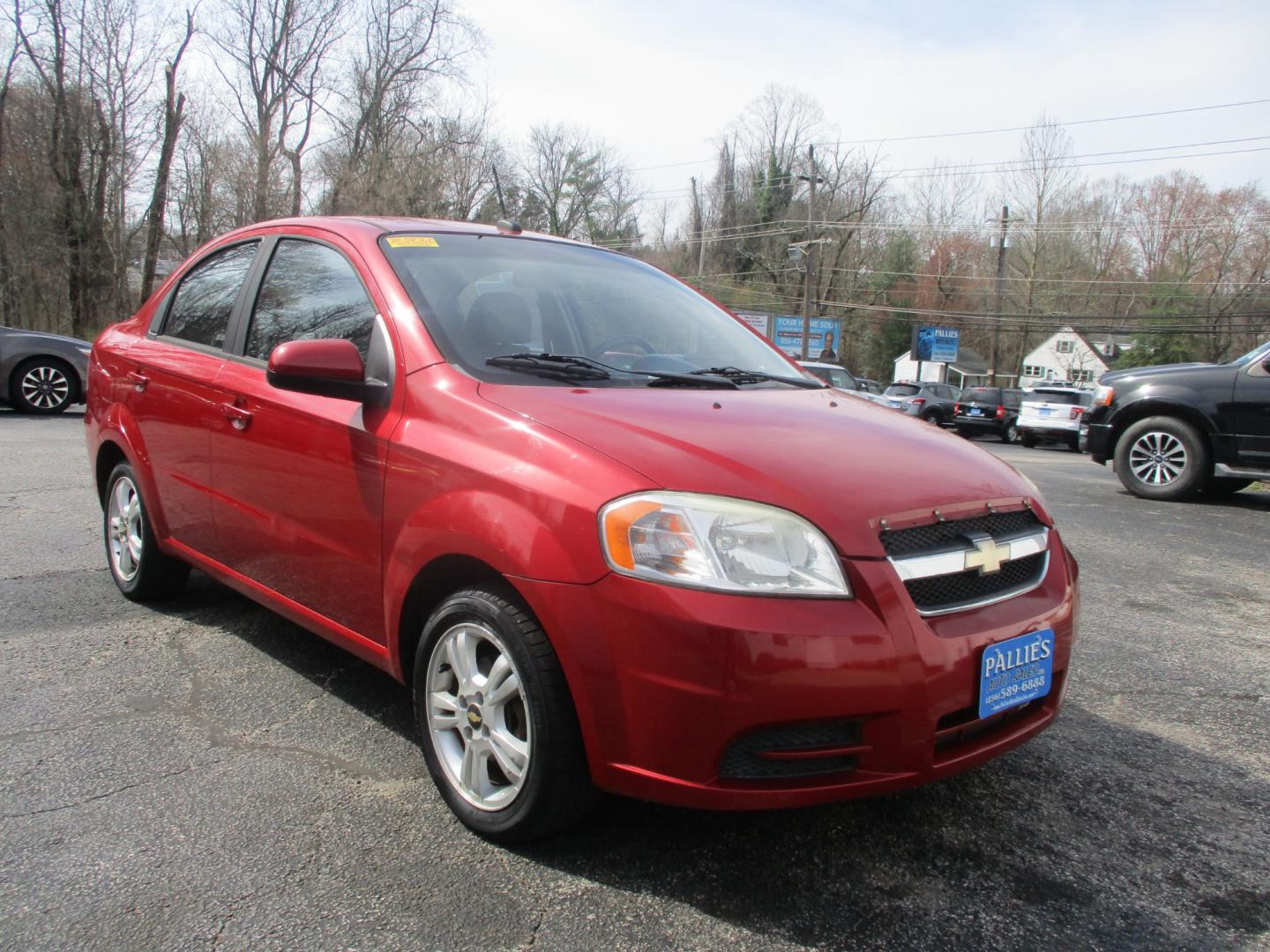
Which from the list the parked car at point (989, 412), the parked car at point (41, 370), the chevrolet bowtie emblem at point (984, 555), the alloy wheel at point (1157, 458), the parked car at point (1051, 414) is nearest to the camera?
the chevrolet bowtie emblem at point (984, 555)

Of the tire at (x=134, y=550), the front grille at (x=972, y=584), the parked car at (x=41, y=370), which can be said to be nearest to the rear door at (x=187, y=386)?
the tire at (x=134, y=550)

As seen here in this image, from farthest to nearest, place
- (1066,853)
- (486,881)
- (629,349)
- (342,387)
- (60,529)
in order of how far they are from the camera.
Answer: (60,529), (629,349), (342,387), (1066,853), (486,881)

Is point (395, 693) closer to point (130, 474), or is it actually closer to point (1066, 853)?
point (130, 474)

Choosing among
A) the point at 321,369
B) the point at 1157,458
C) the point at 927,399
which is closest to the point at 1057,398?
the point at 927,399

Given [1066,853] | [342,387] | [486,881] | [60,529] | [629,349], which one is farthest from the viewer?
[60,529]

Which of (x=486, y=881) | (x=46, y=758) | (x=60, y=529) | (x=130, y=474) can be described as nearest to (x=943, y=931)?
(x=486, y=881)

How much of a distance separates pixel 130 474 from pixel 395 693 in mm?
1723

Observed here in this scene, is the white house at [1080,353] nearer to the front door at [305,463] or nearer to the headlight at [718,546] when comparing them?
the front door at [305,463]

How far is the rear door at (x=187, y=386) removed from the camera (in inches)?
135

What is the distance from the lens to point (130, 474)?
13.2ft

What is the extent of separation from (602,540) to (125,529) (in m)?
3.05

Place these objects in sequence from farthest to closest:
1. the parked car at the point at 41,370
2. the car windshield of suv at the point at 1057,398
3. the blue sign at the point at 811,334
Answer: the blue sign at the point at 811,334, the car windshield of suv at the point at 1057,398, the parked car at the point at 41,370

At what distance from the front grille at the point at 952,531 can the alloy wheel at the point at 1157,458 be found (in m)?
7.03

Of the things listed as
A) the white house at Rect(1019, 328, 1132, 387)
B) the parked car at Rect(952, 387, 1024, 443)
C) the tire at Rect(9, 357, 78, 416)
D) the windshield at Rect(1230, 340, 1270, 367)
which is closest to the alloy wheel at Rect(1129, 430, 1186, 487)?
the windshield at Rect(1230, 340, 1270, 367)
